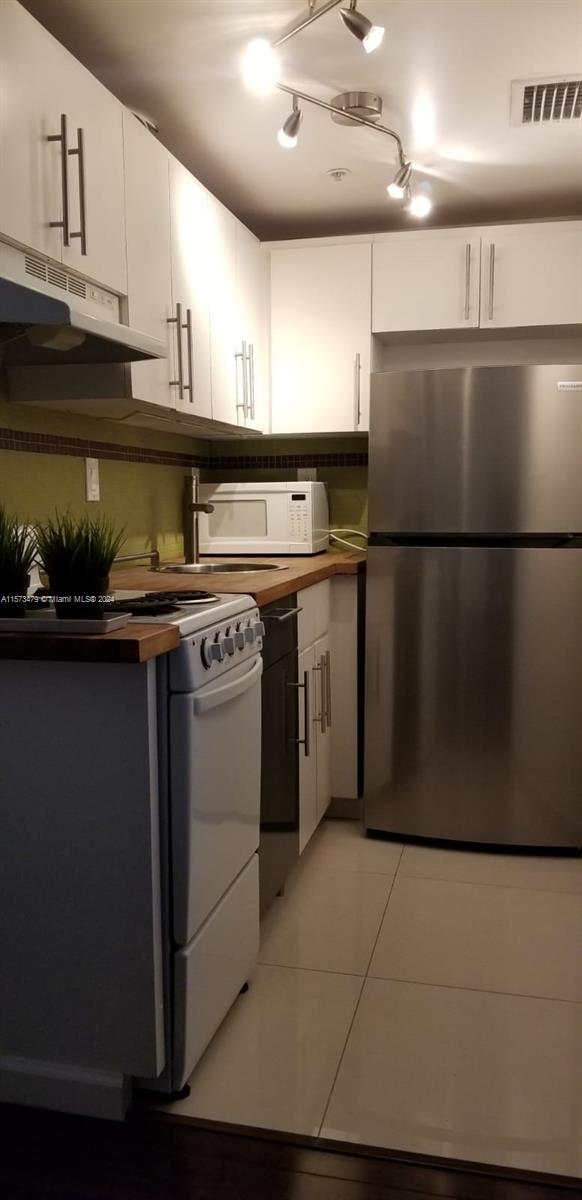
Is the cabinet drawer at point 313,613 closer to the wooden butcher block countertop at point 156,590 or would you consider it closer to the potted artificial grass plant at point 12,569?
the wooden butcher block countertop at point 156,590

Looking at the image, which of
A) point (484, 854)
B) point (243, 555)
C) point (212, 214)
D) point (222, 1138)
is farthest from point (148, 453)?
point (222, 1138)

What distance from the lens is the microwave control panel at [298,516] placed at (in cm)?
332

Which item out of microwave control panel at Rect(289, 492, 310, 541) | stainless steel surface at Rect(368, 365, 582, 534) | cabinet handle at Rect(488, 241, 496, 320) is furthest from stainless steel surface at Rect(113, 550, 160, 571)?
cabinet handle at Rect(488, 241, 496, 320)

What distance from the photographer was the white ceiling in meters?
2.07

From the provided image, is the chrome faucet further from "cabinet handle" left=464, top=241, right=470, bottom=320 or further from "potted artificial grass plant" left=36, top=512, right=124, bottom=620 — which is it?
"potted artificial grass plant" left=36, top=512, right=124, bottom=620

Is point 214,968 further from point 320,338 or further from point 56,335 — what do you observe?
point 320,338

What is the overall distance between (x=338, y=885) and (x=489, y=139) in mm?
2311

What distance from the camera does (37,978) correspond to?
1632mm

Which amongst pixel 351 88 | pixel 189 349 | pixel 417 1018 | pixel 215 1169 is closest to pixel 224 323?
pixel 189 349

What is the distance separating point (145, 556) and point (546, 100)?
1832 millimetres

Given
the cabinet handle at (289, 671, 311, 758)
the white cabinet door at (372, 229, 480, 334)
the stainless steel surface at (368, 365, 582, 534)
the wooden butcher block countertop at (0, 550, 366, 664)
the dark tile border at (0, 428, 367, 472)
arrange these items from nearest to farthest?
1. the wooden butcher block countertop at (0, 550, 366, 664)
2. the dark tile border at (0, 428, 367, 472)
3. the cabinet handle at (289, 671, 311, 758)
4. the stainless steel surface at (368, 365, 582, 534)
5. the white cabinet door at (372, 229, 480, 334)

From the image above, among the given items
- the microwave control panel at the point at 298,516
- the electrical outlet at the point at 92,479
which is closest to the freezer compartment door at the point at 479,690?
the microwave control panel at the point at 298,516

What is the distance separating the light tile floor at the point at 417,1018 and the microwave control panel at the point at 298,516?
1.18 meters

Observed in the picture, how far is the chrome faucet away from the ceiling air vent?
1.56 meters
